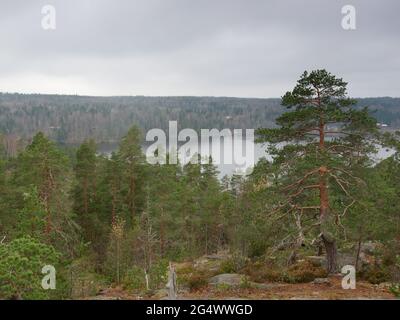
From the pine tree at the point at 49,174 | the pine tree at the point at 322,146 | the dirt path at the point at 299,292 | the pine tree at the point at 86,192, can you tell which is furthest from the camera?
the pine tree at the point at 86,192

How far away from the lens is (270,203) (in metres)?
17.6

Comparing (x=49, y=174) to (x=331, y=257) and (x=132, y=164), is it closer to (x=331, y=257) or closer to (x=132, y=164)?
(x=132, y=164)

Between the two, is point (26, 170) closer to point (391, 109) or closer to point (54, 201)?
point (54, 201)

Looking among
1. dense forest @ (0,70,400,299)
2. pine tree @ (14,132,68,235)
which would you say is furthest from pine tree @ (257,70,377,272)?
pine tree @ (14,132,68,235)

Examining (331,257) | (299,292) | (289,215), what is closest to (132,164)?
(289,215)

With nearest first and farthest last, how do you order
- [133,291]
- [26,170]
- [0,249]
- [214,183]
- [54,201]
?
[0,249]
[133,291]
[54,201]
[26,170]
[214,183]

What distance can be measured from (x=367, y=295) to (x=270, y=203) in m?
5.06

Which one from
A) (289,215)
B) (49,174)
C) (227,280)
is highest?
(49,174)

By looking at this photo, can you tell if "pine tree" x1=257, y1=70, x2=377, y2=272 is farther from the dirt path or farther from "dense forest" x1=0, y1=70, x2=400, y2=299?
the dirt path

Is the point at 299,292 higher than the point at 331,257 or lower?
lower

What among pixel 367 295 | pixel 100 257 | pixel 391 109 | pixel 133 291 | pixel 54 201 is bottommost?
pixel 100 257

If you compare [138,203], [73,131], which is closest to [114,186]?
[138,203]

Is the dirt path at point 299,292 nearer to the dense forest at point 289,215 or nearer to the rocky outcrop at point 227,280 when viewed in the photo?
the dense forest at point 289,215

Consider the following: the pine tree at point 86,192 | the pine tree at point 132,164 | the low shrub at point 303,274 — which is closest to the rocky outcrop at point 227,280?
the low shrub at point 303,274
